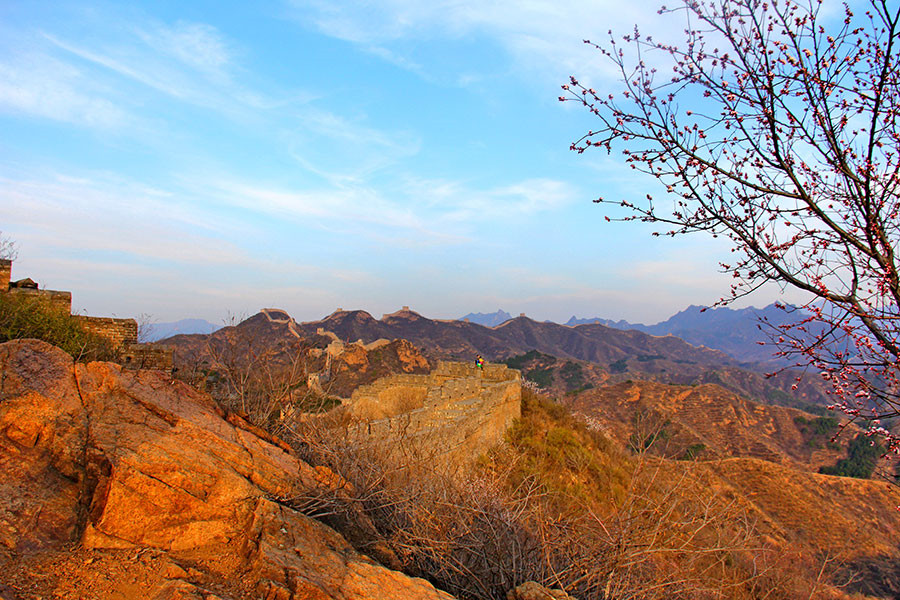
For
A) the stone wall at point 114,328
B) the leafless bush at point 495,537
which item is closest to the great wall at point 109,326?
the stone wall at point 114,328

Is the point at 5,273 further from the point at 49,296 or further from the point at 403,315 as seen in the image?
the point at 403,315

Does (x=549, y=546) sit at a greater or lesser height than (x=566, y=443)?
greater

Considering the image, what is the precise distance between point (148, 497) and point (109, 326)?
8.01 meters

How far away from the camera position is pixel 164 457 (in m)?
3.25

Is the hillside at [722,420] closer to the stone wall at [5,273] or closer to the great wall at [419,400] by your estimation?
the great wall at [419,400]

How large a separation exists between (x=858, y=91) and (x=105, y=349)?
392 inches

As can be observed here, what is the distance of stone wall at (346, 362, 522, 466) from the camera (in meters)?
10.5

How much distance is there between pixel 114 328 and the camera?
9492 millimetres

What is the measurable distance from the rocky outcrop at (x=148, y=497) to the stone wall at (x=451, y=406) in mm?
5054

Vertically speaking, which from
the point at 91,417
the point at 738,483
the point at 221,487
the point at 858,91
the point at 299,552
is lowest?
the point at 738,483

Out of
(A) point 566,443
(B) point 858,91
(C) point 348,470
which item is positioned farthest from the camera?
(A) point 566,443

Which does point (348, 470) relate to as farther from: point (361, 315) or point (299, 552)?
point (361, 315)

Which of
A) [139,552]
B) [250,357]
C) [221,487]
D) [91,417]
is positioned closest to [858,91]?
[221,487]

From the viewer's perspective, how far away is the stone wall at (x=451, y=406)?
10513 mm
